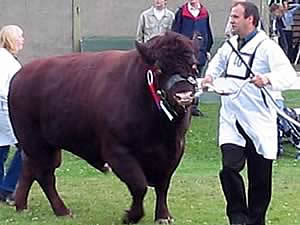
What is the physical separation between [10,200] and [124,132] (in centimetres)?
227

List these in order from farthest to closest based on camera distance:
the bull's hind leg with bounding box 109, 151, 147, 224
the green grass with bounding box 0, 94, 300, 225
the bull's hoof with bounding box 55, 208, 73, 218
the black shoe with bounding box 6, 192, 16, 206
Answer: the black shoe with bounding box 6, 192, 16, 206 → the bull's hoof with bounding box 55, 208, 73, 218 → the green grass with bounding box 0, 94, 300, 225 → the bull's hind leg with bounding box 109, 151, 147, 224

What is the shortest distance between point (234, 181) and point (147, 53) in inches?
53.9

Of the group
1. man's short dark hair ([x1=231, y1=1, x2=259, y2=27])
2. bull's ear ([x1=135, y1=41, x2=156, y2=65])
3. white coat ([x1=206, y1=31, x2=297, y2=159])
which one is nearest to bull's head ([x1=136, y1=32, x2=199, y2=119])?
bull's ear ([x1=135, y1=41, x2=156, y2=65])

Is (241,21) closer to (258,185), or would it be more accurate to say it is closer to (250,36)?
(250,36)

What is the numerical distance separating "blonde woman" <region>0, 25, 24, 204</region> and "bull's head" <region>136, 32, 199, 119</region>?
7.29 feet

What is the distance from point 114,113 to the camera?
29.8ft

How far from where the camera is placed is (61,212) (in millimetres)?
9914

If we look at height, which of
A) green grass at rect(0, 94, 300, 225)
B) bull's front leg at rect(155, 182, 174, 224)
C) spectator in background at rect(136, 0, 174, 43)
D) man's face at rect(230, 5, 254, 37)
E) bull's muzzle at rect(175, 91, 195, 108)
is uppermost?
man's face at rect(230, 5, 254, 37)

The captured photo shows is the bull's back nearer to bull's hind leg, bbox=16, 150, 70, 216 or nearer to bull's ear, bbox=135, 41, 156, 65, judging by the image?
bull's hind leg, bbox=16, 150, 70, 216

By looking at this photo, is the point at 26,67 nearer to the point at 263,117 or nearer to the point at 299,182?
the point at 263,117

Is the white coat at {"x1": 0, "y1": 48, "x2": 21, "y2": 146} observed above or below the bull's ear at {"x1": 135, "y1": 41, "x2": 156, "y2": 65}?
below

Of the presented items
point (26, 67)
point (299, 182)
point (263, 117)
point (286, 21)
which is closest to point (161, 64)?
point (263, 117)

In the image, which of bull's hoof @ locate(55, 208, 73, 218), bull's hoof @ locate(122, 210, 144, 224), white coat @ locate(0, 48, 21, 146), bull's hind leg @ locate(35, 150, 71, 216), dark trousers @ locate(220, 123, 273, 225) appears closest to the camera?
dark trousers @ locate(220, 123, 273, 225)

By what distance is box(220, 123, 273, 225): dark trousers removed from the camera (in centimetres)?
843
